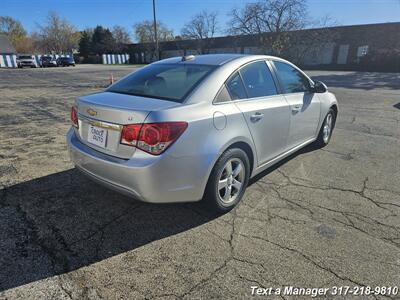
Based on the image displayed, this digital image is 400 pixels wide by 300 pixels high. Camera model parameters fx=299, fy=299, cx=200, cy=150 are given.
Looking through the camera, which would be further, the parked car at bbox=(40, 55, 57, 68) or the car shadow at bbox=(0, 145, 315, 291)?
the parked car at bbox=(40, 55, 57, 68)

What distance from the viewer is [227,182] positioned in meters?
3.10

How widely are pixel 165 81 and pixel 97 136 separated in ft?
3.13

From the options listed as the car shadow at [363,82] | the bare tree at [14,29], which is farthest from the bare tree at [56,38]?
the car shadow at [363,82]

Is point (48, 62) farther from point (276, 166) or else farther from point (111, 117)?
A: point (111, 117)

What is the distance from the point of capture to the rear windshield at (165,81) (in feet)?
9.68

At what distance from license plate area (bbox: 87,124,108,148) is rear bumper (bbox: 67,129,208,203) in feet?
0.30

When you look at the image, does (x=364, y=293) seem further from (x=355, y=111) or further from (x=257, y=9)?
(x=257, y=9)

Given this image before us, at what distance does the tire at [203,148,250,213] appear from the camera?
2.89 m

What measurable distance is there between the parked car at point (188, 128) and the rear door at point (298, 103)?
1.4 inches

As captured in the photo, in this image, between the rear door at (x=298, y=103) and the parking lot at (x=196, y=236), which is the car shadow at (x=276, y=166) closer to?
the parking lot at (x=196, y=236)

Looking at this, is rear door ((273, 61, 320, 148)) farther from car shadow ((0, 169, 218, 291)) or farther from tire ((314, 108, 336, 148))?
car shadow ((0, 169, 218, 291))

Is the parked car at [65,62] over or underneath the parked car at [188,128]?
underneath

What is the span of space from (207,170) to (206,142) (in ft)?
0.85

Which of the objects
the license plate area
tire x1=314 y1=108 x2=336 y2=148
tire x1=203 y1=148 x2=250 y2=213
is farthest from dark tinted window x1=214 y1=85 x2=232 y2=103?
tire x1=314 y1=108 x2=336 y2=148
